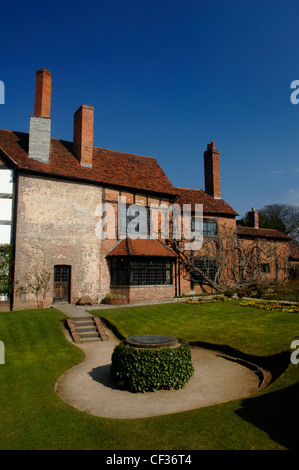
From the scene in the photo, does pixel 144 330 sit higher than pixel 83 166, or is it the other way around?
pixel 83 166

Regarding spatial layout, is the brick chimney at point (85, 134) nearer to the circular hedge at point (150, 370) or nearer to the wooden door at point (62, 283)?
the wooden door at point (62, 283)

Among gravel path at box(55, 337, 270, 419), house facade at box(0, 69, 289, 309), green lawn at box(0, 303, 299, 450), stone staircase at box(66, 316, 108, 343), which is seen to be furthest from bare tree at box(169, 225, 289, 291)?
gravel path at box(55, 337, 270, 419)

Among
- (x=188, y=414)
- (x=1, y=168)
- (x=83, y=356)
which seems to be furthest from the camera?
(x=1, y=168)

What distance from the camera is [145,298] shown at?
20.2 meters

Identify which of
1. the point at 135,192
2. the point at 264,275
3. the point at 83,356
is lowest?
the point at 83,356

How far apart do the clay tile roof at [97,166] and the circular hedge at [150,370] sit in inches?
555

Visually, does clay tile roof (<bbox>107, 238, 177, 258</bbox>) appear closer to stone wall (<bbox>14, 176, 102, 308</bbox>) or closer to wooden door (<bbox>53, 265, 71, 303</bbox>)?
stone wall (<bbox>14, 176, 102, 308</bbox>)

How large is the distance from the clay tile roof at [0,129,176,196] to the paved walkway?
1312cm

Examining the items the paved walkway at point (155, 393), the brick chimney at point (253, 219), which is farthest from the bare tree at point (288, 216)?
the paved walkway at point (155, 393)

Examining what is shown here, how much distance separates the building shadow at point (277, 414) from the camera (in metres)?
5.03

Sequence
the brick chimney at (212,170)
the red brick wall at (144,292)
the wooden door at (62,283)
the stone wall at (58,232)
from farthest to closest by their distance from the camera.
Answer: the brick chimney at (212,170), the red brick wall at (144,292), the wooden door at (62,283), the stone wall at (58,232)

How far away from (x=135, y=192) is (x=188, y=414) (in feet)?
58.7
